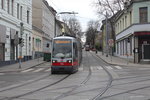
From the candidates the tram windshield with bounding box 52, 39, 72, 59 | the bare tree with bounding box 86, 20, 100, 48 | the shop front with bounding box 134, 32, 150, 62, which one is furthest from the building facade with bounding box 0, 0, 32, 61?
the bare tree with bounding box 86, 20, 100, 48

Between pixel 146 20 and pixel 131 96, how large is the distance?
27726 millimetres

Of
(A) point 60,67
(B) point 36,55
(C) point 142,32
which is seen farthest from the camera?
(B) point 36,55

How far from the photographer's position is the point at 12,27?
114ft

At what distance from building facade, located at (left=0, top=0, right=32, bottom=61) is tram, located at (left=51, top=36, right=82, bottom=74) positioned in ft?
25.6

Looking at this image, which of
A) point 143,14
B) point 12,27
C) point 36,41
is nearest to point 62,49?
point 12,27

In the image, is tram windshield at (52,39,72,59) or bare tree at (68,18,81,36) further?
bare tree at (68,18,81,36)

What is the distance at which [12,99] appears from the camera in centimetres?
1085

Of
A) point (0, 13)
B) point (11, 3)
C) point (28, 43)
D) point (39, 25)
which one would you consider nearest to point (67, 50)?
point (0, 13)

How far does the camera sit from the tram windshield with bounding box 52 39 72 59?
22.8 meters

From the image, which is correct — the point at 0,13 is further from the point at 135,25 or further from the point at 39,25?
the point at 39,25

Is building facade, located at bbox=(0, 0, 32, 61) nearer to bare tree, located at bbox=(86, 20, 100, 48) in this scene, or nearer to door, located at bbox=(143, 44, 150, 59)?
door, located at bbox=(143, 44, 150, 59)

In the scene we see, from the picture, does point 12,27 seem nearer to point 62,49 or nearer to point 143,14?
point 62,49

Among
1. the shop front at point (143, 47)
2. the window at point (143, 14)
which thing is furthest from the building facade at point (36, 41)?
the window at point (143, 14)

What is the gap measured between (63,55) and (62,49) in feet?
1.65
